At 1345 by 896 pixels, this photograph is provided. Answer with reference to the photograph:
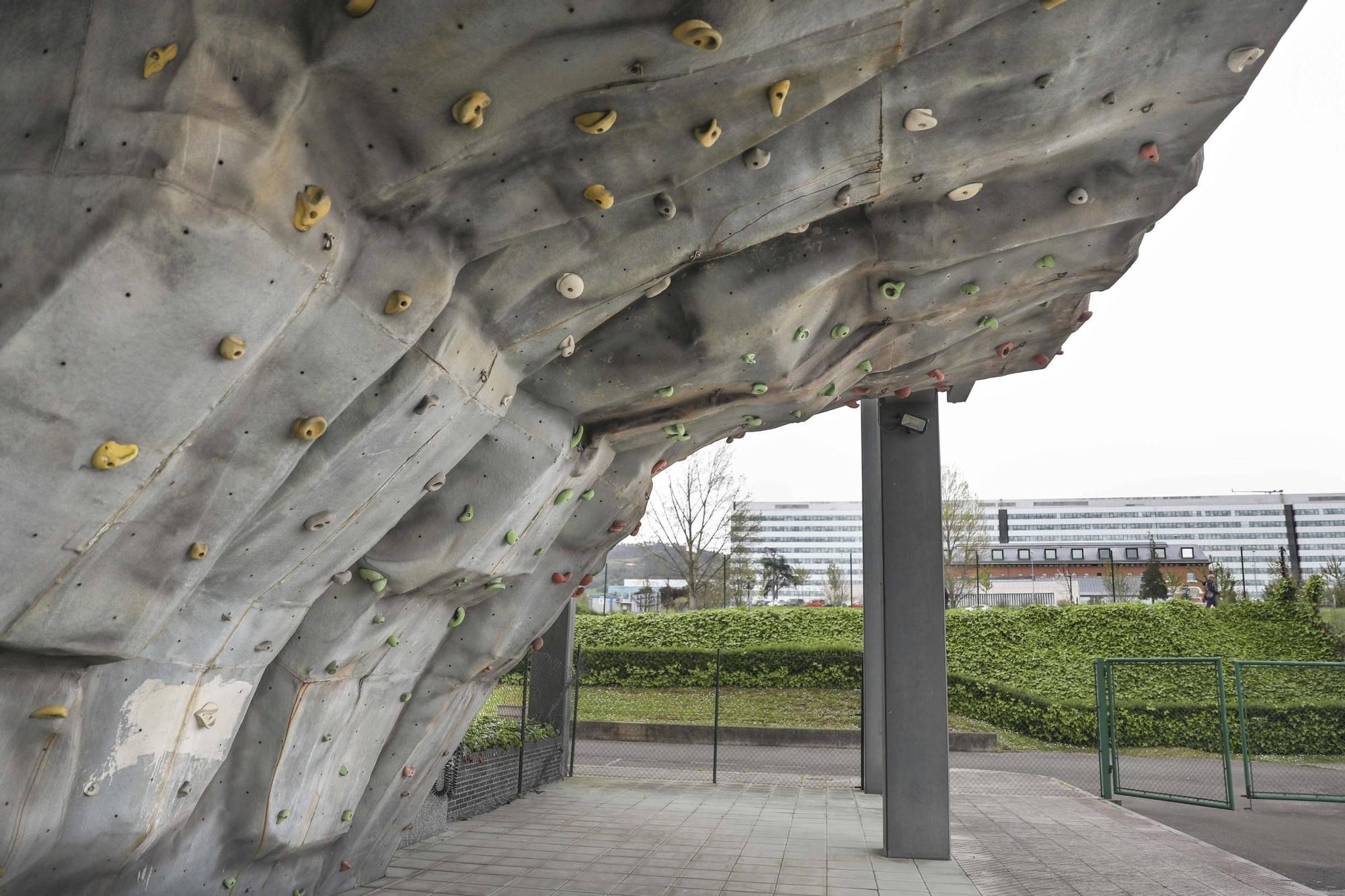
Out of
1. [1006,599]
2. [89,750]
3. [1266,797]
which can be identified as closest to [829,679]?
[1266,797]

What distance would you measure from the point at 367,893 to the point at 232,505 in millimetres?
4405

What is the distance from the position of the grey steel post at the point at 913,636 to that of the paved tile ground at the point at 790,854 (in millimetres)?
382

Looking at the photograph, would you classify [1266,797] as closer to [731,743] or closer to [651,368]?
[731,743]

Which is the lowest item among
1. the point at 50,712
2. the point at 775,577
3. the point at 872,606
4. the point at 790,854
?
the point at 790,854

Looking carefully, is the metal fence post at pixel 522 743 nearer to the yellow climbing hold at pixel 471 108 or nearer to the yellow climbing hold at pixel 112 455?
the yellow climbing hold at pixel 112 455

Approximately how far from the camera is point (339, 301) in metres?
3.42

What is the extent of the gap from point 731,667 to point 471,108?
2085 cm

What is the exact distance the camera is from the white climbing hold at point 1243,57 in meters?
3.76

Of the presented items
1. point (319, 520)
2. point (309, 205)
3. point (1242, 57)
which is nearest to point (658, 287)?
point (309, 205)

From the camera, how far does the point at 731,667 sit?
22.8 meters

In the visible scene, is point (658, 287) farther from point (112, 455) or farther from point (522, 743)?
point (522, 743)

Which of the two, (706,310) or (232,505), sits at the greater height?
(706,310)

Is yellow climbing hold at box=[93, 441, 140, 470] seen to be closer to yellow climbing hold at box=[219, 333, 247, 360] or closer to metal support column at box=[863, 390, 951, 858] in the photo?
yellow climbing hold at box=[219, 333, 247, 360]

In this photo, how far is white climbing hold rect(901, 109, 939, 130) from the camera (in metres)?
3.82
